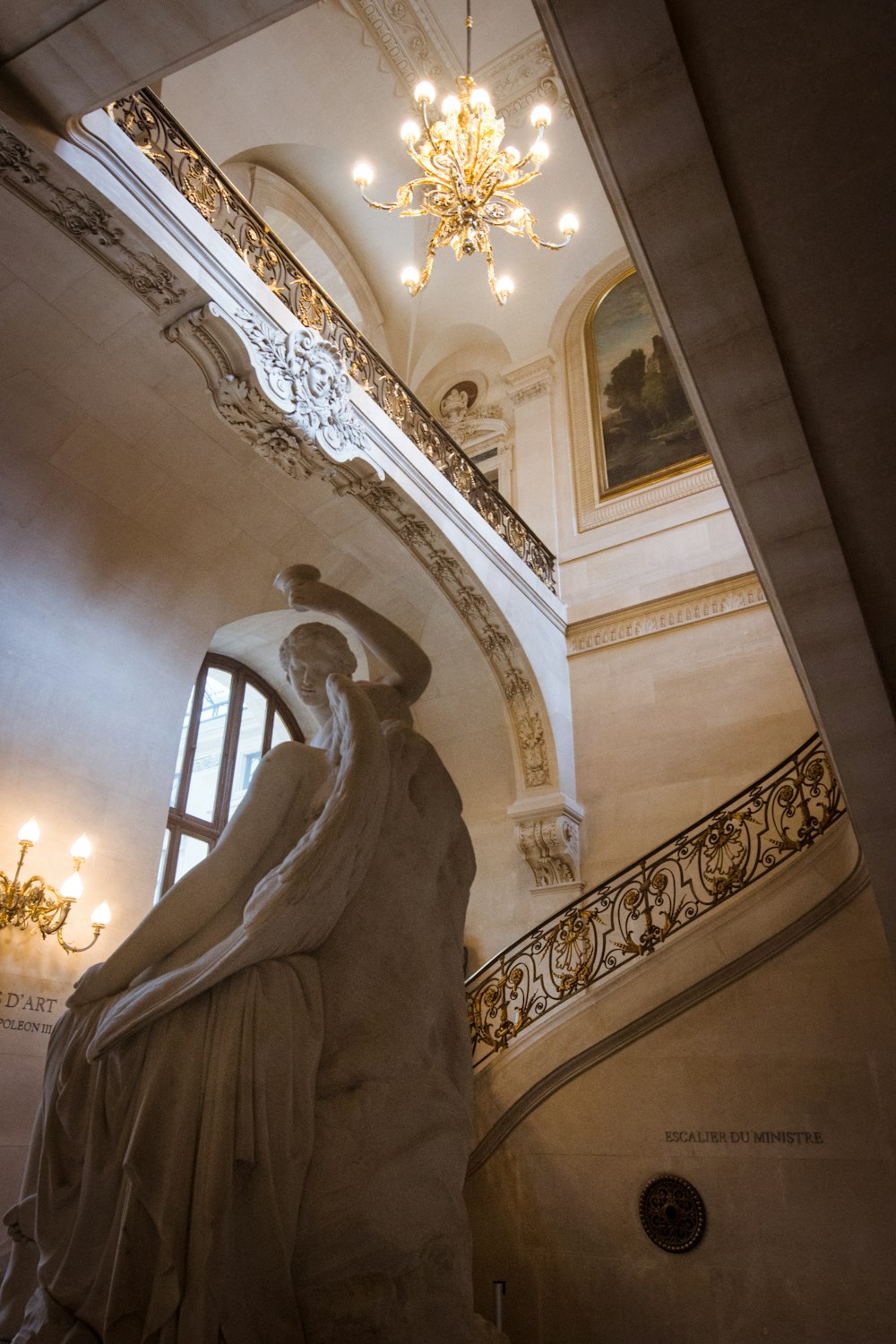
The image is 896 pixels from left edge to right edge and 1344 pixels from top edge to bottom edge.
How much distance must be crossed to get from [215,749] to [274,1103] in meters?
7.92

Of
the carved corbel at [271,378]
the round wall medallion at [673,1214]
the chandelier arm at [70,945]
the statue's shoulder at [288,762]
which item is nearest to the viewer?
the statue's shoulder at [288,762]

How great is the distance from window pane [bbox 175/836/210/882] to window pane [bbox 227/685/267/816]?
491 millimetres

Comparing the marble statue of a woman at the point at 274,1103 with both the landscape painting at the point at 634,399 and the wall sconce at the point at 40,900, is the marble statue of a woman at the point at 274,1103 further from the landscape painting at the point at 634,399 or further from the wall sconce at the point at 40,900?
the landscape painting at the point at 634,399

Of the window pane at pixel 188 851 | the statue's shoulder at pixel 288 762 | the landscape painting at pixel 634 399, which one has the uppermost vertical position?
the landscape painting at pixel 634 399

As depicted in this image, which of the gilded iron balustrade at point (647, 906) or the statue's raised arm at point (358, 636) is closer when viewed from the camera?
the statue's raised arm at point (358, 636)

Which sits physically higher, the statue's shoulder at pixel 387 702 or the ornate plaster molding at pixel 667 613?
the ornate plaster molding at pixel 667 613

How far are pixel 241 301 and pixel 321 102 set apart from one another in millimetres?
5633

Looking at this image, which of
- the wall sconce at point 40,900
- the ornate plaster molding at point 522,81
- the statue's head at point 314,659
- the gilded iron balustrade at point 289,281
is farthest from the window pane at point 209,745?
the ornate plaster molding at point 522,81

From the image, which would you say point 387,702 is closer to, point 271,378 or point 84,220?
point 84,220

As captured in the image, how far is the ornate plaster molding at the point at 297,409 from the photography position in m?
6.28

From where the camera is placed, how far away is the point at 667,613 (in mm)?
10070

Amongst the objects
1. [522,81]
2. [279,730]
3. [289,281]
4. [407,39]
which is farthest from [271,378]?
[522,81]

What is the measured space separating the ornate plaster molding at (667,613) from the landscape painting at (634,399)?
1771 millimetres

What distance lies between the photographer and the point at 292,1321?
1.66 metres
